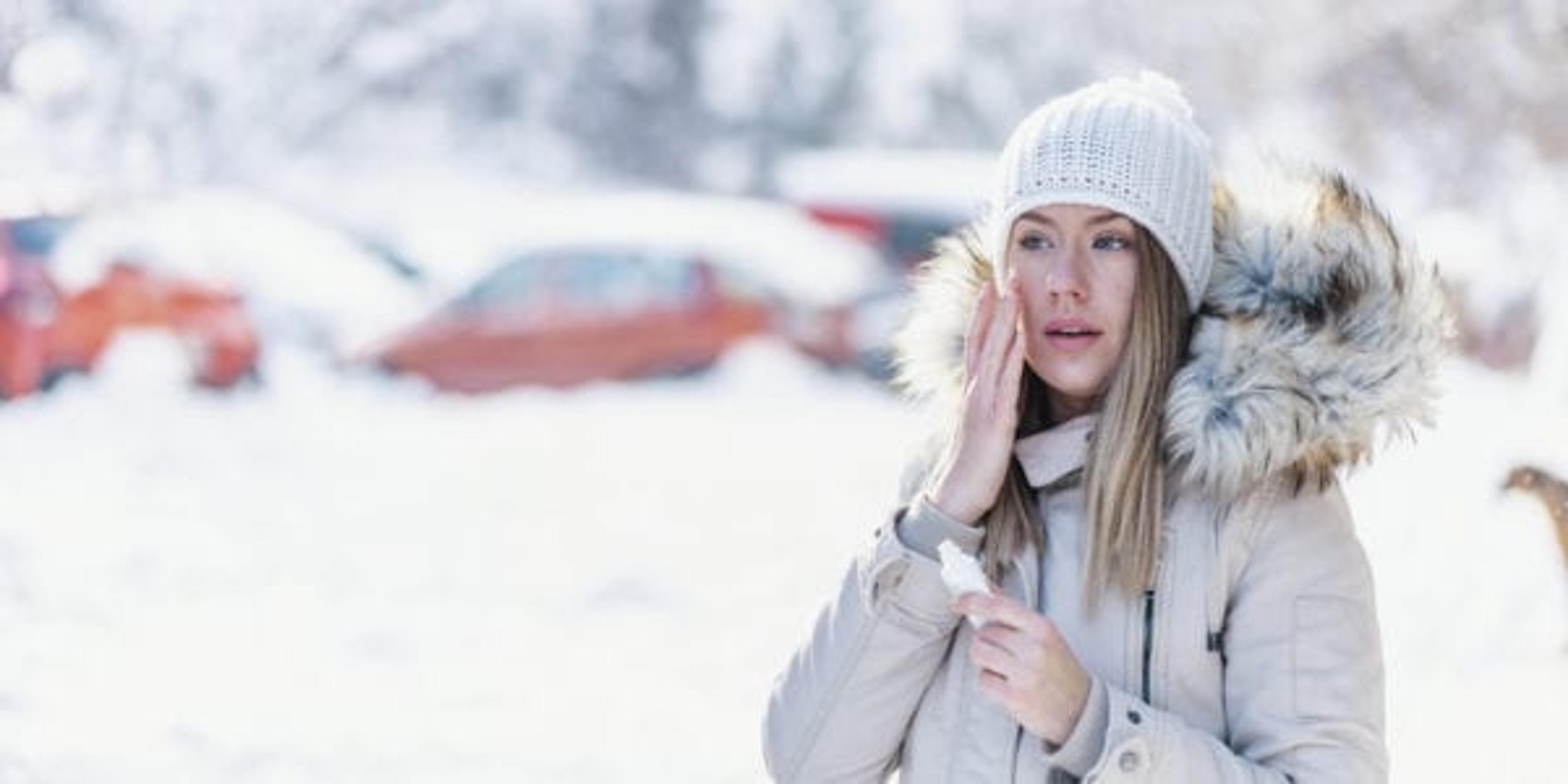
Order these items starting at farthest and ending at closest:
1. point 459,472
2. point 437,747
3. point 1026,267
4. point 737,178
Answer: point 737,178 < point 459,472 < point 437,747 < point 1026,267

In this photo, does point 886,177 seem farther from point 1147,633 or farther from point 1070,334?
point 1147,633

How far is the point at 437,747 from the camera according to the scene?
452 cm

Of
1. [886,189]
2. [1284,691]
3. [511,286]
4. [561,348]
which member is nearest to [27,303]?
[511,286]

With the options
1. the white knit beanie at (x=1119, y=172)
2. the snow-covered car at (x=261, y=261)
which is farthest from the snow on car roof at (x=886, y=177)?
the white knit beanie at (x=1119, y=172)

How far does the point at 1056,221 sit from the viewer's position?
74.1 inches

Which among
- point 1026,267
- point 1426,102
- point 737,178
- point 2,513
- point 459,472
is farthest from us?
point 737,178

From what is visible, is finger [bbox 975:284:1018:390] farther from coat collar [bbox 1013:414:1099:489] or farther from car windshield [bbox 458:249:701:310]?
car windshield [bbox 458:249:701:310]

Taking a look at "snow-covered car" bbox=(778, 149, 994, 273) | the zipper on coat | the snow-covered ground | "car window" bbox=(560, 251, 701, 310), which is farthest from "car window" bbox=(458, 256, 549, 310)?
the zipper on coat

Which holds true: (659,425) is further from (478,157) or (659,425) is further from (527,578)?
(527,578)

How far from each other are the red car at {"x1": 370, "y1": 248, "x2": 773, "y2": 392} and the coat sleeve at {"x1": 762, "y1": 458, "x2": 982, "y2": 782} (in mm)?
5966

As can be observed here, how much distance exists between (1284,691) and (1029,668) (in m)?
0.22

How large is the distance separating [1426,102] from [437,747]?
539cm

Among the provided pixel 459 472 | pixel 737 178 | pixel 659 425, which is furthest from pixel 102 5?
pixel 737 178

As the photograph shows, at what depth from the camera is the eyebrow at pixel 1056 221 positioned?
6.13ft
